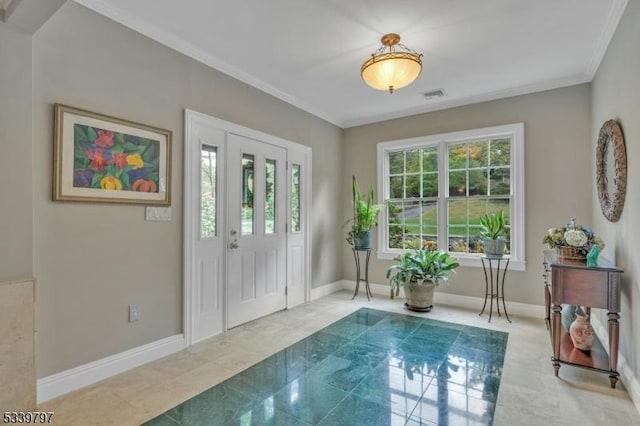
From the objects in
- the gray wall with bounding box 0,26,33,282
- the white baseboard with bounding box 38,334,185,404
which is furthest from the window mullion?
the gray wall with bounding box 0,26,33,282

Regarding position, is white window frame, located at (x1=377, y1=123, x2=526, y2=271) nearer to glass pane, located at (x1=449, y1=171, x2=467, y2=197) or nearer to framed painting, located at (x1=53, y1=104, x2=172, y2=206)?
glass pane, located at (x1=449, y1=171, x2=467, y2=197)

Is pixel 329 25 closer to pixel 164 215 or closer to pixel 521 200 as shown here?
pixel 164 215

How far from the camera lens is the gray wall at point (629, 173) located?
2072 millimetres

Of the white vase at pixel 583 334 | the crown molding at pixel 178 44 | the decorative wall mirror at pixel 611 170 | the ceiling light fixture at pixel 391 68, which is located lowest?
the white vase at pixel 583 334

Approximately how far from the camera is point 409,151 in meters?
4.71

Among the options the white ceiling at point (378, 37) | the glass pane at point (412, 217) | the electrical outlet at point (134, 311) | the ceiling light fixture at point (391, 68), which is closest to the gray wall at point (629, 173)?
the white ceiling at point (378, 37)

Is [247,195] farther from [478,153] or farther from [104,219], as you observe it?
[478,153]

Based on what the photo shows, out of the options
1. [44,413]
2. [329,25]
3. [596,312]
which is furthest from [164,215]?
[596,312]

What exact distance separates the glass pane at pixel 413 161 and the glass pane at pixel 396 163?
9 centimetres

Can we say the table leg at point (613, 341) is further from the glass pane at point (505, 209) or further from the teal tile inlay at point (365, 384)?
the glass pane at point (505, 209)

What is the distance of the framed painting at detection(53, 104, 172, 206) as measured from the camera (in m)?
2.14

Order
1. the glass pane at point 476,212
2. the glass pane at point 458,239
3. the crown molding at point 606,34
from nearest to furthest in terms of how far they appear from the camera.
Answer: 1. the crown molding at point 606,34
2. the glass pane at point 476,212
3. the glass pane at point 458,239

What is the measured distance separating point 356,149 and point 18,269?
4.22m

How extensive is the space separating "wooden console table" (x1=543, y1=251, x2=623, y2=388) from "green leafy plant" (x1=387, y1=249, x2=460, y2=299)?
5.01 feet
